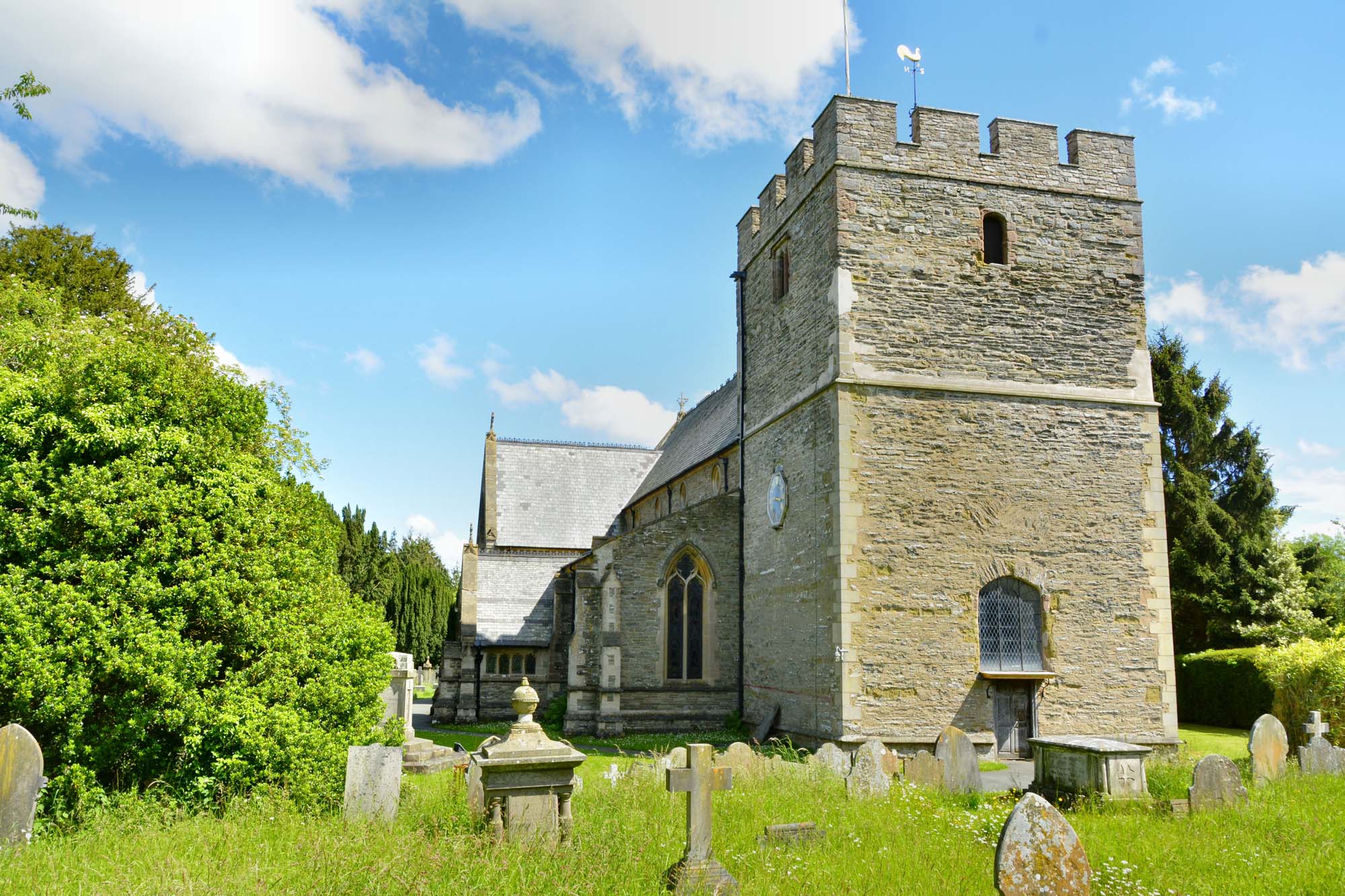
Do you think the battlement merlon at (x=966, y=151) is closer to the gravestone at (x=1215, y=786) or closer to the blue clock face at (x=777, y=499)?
the blue clock face at (x=777, y=499)

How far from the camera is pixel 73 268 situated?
70.0ft

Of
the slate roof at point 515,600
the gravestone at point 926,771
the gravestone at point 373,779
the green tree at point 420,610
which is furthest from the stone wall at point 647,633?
the green tree at point 420,610

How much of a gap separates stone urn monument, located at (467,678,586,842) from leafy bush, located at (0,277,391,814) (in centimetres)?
261

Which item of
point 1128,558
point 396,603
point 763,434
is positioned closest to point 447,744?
point 763,434

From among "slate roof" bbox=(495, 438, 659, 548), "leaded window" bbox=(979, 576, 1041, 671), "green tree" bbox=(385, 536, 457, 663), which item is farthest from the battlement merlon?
"green tree" bbox=(385, 536, 457, 663)

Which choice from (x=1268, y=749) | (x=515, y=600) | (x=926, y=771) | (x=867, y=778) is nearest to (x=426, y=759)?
(x=867, y=778)

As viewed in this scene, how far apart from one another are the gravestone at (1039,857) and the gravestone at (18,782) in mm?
7658

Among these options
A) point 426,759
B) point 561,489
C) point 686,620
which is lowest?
point 426,759

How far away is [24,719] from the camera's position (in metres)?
8.13

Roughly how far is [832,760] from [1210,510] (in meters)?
19.4

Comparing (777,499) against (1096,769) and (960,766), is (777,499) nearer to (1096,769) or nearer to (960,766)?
(960,766)

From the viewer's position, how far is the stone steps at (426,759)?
13.6m

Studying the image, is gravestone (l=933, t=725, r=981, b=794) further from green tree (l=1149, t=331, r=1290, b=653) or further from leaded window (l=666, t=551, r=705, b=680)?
green tree (l=1149, t=331, r=1290, b=653)

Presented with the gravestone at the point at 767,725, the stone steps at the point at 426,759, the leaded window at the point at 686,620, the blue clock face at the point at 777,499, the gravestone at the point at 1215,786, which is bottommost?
the stone steps at the point at 426,759
